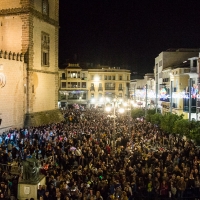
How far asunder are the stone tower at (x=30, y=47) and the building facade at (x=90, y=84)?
112ft

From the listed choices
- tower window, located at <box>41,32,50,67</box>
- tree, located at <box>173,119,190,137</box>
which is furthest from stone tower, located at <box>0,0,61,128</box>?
tree, located at <box>173,119,190,137</box>

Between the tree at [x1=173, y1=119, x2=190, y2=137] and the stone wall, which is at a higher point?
the stone wall

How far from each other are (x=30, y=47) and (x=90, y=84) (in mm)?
42013

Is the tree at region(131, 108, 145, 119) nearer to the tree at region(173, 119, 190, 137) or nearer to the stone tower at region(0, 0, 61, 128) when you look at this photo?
the stone tower at region(0, 0, 61, 128)

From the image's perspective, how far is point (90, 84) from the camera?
71.8 metres

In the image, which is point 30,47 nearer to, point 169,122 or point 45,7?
point 45,7

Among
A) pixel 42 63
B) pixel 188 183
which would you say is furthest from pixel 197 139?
pixel 42 63

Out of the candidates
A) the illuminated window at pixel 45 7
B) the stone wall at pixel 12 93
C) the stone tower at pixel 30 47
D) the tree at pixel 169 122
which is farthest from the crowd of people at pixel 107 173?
the illuminated window at pixel 45 7

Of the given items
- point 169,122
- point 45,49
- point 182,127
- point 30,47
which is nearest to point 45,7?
point 45,49

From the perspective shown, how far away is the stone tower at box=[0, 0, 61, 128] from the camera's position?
29.7 meters

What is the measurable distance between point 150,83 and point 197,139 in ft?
175

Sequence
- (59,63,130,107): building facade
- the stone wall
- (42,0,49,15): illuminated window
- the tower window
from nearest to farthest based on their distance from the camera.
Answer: the stone wall
(42,0,49,15): illuminated window
the tower window
(59,63,130,107): building facade

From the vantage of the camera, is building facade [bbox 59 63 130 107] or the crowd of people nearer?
the crowd of people

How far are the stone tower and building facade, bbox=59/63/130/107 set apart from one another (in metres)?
34.1
